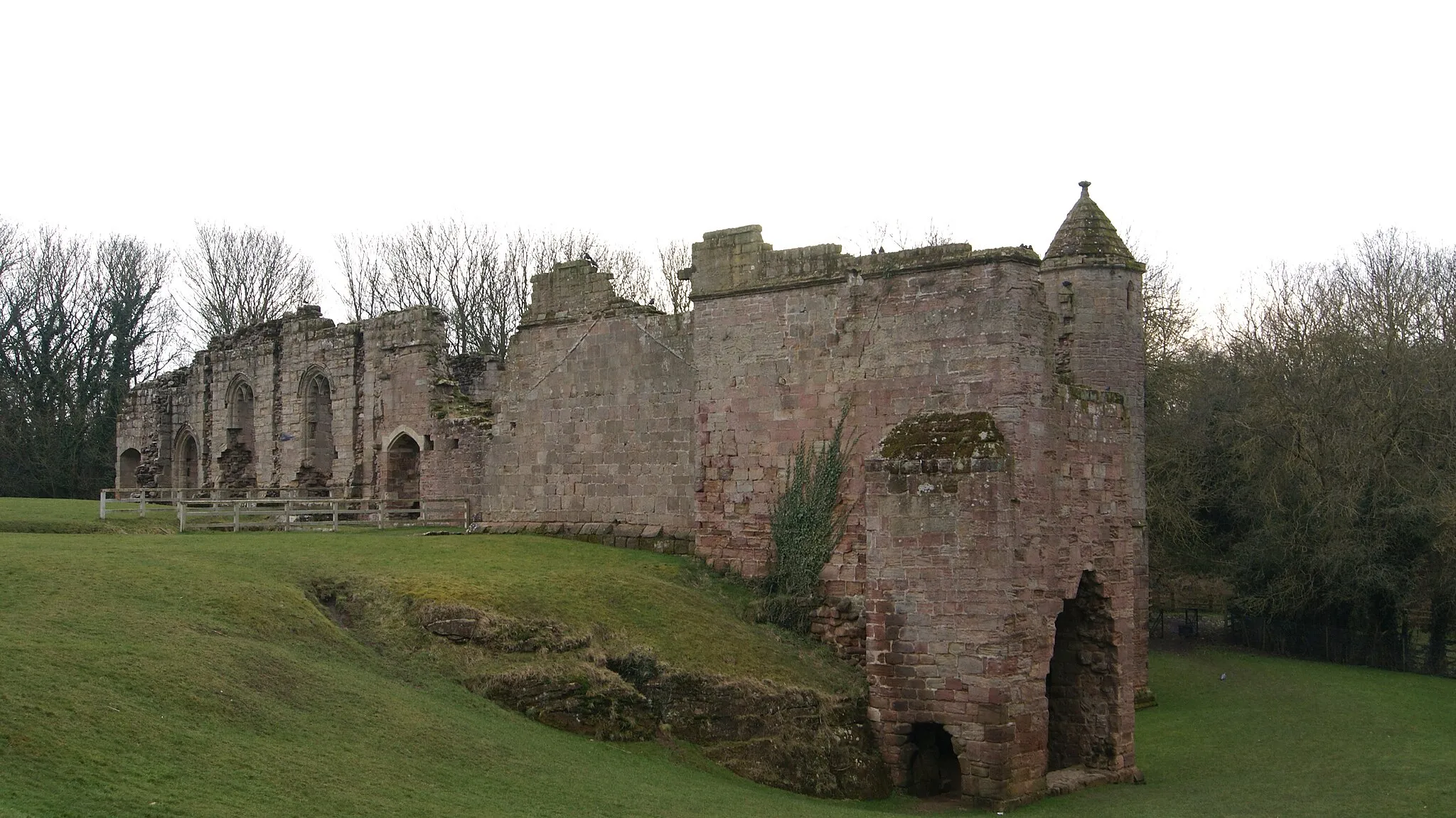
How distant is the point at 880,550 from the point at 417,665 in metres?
5.70

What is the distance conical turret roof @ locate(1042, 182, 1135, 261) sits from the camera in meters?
23.5

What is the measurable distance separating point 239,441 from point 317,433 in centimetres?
388

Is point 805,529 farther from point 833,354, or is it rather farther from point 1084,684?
point 1084,684

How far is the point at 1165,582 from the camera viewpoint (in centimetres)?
3547

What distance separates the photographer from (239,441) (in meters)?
33.8

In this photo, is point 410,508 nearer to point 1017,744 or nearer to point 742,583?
point 742,583

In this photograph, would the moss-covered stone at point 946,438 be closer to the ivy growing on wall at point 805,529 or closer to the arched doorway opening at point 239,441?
the ivy growing on wall at point 805,529

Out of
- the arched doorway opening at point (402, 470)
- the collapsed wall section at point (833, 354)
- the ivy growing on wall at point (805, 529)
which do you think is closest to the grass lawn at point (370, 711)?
the ivy growing on wall at point (805, 529)

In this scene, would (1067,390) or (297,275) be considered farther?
(297,275)

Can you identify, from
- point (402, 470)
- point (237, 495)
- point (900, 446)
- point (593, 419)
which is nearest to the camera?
point (900, 446)

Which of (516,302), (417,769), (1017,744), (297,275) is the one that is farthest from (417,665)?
(297,275)

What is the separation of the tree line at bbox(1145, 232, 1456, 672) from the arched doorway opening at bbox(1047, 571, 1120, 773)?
46.5ft

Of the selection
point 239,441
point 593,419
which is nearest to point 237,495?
point 239,441

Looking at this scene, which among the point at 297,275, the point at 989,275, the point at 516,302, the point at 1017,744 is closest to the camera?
the point at 1017,744
